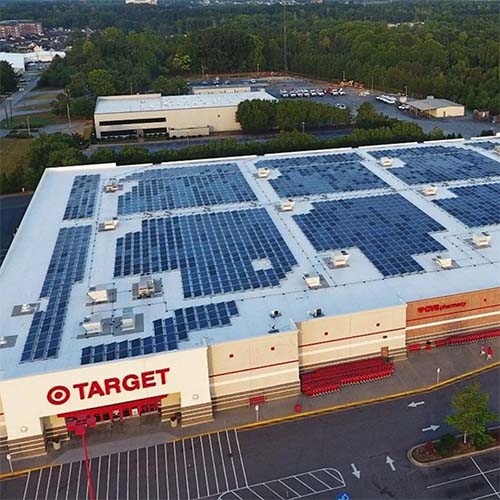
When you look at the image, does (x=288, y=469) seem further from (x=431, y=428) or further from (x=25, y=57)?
(x=25, y=57)

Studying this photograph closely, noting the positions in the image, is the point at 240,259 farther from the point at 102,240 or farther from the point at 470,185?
the point at 470,185

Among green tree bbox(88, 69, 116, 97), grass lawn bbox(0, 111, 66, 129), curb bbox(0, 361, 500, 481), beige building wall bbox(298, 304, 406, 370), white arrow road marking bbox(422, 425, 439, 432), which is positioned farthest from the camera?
green tree bbox(88, 69, 116, 97)

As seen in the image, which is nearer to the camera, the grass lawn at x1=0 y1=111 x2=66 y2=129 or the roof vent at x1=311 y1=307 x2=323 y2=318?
the roof vent at x1=311 y1=307 x2=323 y2=318

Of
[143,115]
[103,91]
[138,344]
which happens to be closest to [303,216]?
[138,344]

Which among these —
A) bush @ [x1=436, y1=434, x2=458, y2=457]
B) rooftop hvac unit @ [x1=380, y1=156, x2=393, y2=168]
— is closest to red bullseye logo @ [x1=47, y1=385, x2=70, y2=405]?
bush @ [x1=436, y1=434, x2=458, y2=457]

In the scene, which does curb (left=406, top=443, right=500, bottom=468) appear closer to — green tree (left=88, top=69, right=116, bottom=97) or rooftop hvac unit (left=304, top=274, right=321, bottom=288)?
rooftop hvac unit (left=304, top=274, right=321, bottom=288)

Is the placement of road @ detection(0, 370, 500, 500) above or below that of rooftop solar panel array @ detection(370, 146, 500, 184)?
below
